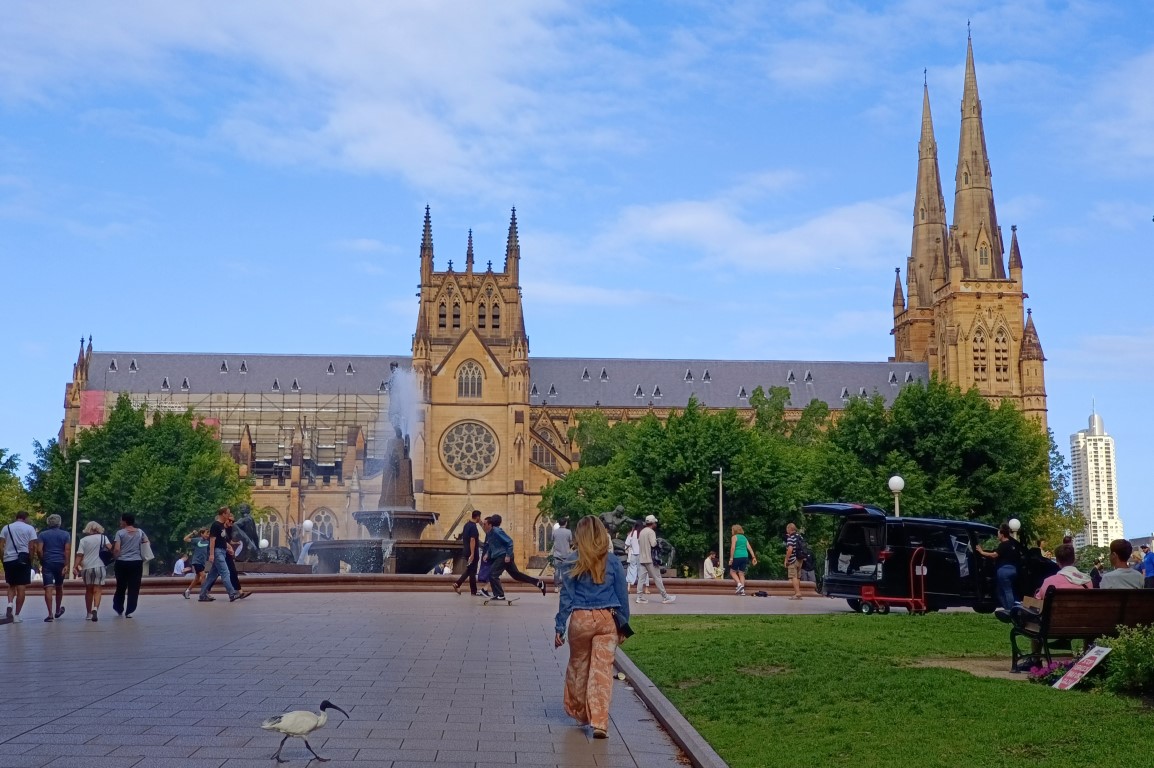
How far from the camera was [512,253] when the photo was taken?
109m

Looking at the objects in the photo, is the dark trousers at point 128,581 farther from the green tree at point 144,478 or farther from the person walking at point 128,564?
the green tree at point 144,478

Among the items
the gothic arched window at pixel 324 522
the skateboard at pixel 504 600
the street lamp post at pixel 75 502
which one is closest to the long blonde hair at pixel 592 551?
the skateboard at pixel 504 600

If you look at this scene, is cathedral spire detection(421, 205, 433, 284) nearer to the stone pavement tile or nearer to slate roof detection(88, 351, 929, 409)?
slate roof detection(88, 351, 929, 409)

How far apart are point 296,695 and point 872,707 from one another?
17.2 ft

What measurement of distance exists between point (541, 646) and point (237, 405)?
10572cm

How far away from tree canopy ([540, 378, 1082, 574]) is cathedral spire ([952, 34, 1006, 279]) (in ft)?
172

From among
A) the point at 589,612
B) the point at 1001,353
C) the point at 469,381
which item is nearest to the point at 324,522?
the point at 469,381

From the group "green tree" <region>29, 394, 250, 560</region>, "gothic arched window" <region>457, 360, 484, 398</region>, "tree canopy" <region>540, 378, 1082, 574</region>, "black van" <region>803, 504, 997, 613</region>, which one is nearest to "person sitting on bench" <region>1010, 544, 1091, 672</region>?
"black van" <region>803, 504, 997, 613</region>

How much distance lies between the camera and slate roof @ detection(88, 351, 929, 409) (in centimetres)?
12175

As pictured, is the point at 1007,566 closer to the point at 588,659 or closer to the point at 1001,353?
the point at 588,659

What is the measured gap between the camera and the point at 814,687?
1312 cm

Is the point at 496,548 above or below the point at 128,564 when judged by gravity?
above

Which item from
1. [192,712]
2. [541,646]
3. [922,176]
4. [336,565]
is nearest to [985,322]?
[922,176]

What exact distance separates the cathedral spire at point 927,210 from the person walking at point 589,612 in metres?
123
